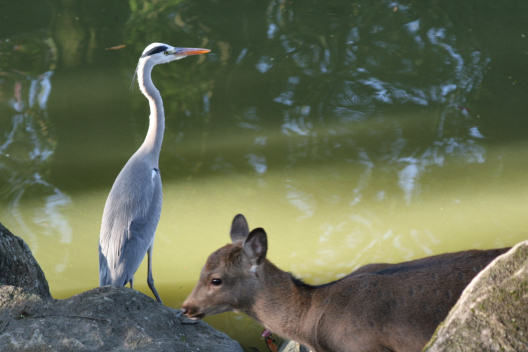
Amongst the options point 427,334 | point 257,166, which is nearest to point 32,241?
point 257,166

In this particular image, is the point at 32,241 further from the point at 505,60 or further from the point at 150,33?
the point at 505,60

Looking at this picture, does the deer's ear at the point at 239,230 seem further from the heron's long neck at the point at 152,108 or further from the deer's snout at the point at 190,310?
the heron's long neck at the point at 152,108

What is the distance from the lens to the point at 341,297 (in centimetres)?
202

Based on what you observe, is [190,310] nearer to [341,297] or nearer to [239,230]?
[239,230]

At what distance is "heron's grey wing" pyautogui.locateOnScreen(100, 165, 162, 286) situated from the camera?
2734 mm

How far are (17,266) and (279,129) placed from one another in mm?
2550

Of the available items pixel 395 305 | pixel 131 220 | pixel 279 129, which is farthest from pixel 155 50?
pixel 395 305

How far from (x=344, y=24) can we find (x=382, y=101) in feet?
5.19

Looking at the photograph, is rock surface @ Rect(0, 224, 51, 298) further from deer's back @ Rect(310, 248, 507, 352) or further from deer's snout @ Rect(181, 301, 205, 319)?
deer's back @ Rect(310, 248, 507, 352)

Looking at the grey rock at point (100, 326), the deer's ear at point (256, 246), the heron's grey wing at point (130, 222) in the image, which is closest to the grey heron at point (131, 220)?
the heron's grey wing at point (130, 222)

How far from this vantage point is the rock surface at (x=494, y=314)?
1.25 meters

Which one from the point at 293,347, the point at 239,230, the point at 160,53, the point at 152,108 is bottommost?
the point at 293,347

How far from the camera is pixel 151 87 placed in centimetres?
325

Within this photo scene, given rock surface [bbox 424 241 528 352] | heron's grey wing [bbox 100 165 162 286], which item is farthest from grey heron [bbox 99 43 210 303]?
rock surface [bbox 424 241 528 352]
